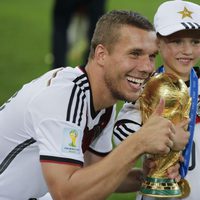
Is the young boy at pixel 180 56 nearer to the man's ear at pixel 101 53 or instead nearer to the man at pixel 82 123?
the man at pixel 82 123

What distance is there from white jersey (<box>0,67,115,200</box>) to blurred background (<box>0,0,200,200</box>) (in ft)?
15.3

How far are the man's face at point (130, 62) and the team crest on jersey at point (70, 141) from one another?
37 centimetres

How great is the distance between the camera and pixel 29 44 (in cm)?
1275

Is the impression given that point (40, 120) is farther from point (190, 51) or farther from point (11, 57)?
point (11, 57)

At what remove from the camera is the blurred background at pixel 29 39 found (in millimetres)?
11039

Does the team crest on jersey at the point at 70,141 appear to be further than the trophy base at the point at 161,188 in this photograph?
No

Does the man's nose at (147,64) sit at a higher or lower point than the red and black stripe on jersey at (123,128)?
higher

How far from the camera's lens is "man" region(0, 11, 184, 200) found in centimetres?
448

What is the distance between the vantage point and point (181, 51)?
204 inches

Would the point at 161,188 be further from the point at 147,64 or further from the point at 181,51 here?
the point at 181,51

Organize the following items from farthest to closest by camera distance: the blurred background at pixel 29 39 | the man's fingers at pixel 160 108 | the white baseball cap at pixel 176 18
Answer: the blurred background at pixel 29 39, the white baseball cap at pixel 176 18, the man's fingers at pixel 160 108

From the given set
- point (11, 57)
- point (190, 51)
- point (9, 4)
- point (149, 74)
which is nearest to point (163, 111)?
point (149, 74)

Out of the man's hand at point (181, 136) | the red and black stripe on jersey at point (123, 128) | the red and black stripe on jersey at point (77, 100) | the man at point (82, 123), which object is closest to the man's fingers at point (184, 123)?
the man's hand at point (181, 136)

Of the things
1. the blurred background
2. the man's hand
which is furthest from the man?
the blurred background
